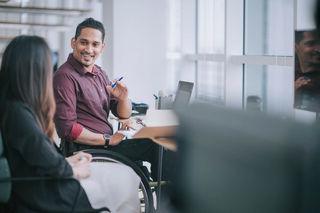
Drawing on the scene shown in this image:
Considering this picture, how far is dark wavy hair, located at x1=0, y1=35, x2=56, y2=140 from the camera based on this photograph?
1.77m

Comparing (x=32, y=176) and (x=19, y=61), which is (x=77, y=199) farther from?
(x=19, y=61)

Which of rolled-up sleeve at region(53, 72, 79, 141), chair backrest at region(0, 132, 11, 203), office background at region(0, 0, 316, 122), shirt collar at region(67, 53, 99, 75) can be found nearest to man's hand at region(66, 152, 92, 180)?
chair backrest at region(0, 132, 11, 203)

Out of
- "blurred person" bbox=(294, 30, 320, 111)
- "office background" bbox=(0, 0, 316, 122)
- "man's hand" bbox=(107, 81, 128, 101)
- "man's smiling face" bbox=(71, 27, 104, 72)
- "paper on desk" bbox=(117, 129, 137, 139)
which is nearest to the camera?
"blurred person" bbox=(294, 30, 320, 111)

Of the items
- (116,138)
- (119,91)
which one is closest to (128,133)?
(116,138)

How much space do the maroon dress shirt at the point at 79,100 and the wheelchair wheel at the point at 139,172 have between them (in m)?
0.42

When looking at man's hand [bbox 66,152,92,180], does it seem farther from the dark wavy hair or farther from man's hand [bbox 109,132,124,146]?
man's hand [bbox 109,132,124,146]

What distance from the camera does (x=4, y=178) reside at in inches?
68.2

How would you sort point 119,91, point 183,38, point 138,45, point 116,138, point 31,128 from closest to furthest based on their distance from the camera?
point 31,128 < point 116,138 < point 119,91 < point 138,45 < point 183,38

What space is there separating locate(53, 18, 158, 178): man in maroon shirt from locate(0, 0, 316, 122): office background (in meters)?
1.02

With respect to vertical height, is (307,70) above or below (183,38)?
below

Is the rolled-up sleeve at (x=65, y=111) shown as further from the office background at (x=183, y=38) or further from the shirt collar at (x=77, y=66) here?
the office background at (x=183, y=38)

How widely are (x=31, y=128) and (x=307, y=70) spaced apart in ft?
5.59

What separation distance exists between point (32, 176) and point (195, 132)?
1.12 m

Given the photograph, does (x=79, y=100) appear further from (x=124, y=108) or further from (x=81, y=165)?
(x=81, y=165)
